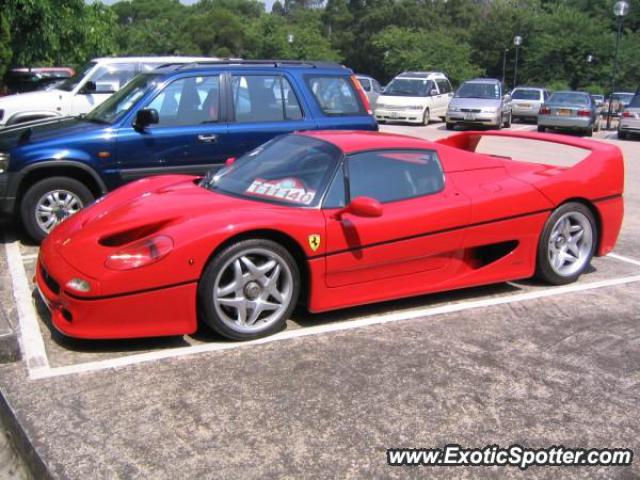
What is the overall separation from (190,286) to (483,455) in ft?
6.15

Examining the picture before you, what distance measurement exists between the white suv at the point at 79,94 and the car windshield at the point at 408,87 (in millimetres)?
12979

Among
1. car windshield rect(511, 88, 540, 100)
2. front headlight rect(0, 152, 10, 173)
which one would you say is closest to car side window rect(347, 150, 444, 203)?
front headlight rect(0, 152, 10, 173)

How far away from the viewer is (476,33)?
209ft

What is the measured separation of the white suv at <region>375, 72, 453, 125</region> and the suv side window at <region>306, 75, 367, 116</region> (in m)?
14.8

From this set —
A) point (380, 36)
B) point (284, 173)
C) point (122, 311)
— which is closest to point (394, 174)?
point (284, 173)

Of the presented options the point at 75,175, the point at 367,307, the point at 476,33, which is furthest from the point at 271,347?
the point at 476,33

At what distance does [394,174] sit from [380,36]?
198 feet

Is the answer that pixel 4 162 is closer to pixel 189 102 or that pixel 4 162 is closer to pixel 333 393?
pixel 189 102

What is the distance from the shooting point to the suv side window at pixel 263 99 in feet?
23.7

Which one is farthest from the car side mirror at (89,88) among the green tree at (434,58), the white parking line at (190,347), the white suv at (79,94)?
the green tree at (434,58)

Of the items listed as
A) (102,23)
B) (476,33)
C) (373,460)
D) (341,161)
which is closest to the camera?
(373,460)

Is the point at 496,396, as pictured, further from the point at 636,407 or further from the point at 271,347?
the point at 271,347

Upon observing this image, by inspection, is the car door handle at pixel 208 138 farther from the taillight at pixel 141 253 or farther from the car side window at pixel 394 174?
the taillight at pixel 141 253

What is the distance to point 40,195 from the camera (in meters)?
6.54
